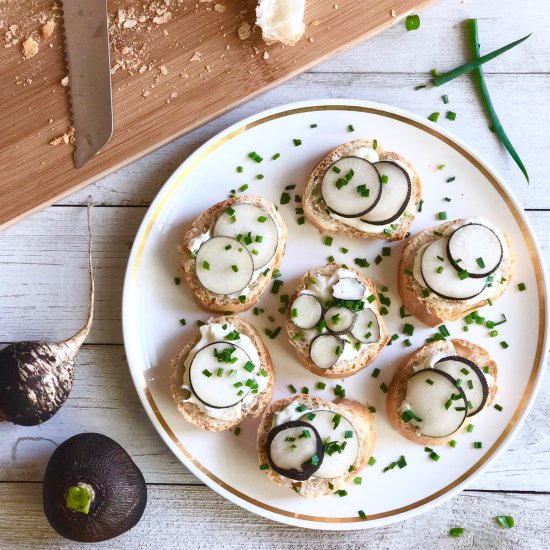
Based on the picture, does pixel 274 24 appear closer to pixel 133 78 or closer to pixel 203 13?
pixel 203 13

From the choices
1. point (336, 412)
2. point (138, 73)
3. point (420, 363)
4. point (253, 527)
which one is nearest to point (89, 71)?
point (138, 73)

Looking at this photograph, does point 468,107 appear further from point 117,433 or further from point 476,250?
point 117,433

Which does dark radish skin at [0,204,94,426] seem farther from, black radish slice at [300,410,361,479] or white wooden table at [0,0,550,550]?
black radish slice at [300,410,361,479]

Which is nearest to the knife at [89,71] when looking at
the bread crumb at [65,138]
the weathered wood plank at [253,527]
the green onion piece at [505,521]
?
the bread crumb at [65,138]

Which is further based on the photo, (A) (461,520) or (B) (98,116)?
(A) (461,520)

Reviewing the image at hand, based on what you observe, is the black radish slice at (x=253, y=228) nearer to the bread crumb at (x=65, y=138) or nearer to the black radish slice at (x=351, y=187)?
the black radish slice at (x=351, y=187)

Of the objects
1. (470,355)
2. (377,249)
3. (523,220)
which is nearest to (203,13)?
(377,249)
